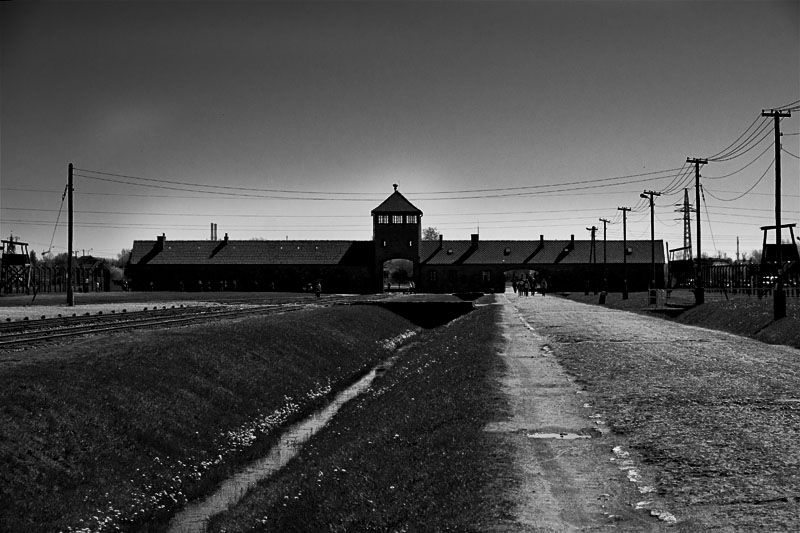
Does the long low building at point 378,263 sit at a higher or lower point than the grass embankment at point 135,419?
higher

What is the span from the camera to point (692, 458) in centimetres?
856

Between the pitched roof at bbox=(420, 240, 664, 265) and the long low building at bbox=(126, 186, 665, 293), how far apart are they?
0.44 feet

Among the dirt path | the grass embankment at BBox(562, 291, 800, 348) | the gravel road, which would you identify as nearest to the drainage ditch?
the dirt path

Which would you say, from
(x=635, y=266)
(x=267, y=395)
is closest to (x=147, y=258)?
(x=635, y=266)

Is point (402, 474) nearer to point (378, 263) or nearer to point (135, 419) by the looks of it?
point (135, 419)

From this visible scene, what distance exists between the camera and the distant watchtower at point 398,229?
102m

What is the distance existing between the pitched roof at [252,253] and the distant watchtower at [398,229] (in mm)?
3406

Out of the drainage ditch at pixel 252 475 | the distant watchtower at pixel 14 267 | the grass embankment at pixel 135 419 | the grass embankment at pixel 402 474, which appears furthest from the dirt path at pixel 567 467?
the distant watchtower at pixel 14 267

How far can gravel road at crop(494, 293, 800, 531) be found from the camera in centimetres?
680

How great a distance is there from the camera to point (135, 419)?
1399 centimetres

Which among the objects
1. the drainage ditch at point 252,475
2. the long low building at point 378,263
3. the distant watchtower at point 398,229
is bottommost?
the drainage ditch at point 252,475

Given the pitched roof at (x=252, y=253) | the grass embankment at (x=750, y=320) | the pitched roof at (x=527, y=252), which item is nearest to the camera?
the grass embankment at (x=750, y=320)

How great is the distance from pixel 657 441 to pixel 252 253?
98.8 meters

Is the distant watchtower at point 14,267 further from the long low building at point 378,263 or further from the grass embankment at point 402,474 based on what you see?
the grass embankment at point 402,474
